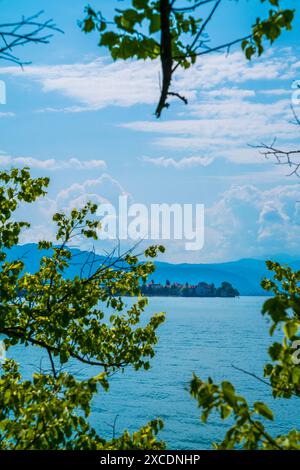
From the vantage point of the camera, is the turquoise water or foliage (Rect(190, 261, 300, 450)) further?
the turquoise water

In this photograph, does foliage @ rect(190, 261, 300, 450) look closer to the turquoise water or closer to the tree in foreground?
the tree in foreground

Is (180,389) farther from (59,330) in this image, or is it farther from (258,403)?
(258,403)

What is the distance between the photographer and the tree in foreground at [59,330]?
23.3 feet

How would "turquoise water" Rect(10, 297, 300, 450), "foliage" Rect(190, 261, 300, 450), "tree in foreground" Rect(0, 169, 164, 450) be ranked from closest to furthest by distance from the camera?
"foliage" Rect(190, 261, 300, 450) → "tree in foreground" Rect(0, 169, 164, 450) → "turquoise water" Rect(10, 297, 300, 450)

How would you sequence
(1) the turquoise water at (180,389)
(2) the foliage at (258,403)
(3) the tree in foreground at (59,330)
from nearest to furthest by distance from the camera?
(2) the foliage at (258,403) < (3) the tree in foreground at (59,330) < (1) the turquoise water at (180,389)

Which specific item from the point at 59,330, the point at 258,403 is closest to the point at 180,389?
the point at 59,330

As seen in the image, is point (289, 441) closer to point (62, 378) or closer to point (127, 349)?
point (62, 378)

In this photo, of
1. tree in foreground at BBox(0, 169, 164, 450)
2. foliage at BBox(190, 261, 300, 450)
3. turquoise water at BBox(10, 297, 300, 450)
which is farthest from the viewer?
turquoise water at BBox(10, 297, 300, 450)

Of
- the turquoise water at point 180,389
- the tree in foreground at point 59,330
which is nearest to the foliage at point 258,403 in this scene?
the tree in foreground at point 59,330

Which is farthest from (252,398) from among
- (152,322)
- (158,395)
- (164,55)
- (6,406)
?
(164,55)

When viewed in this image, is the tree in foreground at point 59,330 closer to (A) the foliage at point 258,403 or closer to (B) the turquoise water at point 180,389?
(A) the foliage at point 258,403

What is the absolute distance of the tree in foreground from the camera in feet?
23.3

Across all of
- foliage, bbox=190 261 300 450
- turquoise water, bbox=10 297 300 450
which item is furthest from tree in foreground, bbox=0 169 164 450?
turquoise water, bbox=10 297 300 450
